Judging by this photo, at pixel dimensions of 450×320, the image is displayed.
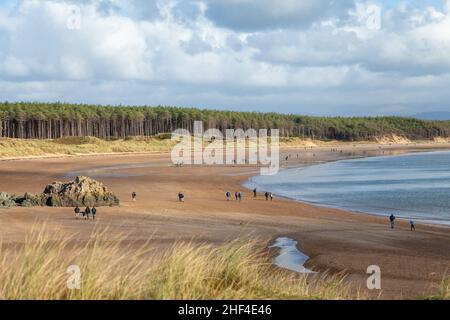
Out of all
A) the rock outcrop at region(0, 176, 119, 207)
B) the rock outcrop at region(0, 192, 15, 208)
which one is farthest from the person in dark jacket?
the rock outcrop at region(0, 192, 15, 208)

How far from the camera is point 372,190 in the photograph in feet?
151

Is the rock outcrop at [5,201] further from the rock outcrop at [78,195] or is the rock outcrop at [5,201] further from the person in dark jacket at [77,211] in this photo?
the person in dark jacket at [77,211]

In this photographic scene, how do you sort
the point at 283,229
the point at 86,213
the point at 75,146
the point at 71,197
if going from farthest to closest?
1. the point at 75,146
2. the point at 71,197
3. the point at 86,213
4. the point at 283,229

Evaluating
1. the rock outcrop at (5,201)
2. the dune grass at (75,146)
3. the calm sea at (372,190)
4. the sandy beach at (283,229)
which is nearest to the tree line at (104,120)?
the dune grass at (75,146)

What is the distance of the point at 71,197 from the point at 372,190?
82.3ft

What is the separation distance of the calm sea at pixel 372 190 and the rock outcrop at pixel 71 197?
14.6 metres

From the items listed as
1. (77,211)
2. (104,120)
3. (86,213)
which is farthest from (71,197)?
(104,120)

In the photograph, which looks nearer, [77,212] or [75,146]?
[77,212]

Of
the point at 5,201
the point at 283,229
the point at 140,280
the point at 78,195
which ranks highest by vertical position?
the point at 140,280

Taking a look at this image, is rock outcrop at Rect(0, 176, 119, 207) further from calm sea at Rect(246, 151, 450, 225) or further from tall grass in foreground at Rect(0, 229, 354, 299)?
tall grass in foreground at Rect(0, 229, 354, 299)

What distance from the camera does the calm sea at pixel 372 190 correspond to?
114 ft

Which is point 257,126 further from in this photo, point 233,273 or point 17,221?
point 233,273

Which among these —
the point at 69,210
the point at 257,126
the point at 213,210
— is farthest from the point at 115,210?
the point at 257,126

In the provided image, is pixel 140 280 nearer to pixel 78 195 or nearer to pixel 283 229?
pixel 283 229
